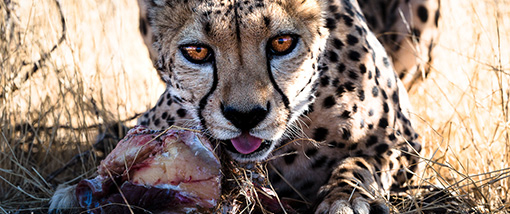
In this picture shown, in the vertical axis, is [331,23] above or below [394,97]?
above

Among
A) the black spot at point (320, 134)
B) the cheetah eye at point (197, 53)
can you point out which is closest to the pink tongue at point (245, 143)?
the cheetah eye at point (197, 53)

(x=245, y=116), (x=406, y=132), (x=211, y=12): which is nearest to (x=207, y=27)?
(x=211, y=12)

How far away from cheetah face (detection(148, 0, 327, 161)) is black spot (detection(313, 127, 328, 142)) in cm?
20

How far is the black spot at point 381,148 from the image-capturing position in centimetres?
251

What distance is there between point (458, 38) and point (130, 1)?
7.81 feet

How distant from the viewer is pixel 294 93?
85.0 inches

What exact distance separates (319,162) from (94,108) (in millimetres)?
1357

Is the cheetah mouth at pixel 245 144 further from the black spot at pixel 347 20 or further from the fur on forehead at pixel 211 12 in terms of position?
the black spot at pixel 347 20

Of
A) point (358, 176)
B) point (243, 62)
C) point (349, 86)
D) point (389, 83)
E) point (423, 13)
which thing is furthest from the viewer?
point (423, 13)

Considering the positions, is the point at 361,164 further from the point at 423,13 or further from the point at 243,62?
the point at 423,13

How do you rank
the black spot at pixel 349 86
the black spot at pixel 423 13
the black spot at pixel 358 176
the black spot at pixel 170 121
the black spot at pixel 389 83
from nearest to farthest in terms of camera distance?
the black spot at pixel 358 176 → the black spot at pixel 349 86 → the black spot at pixel 170 121 → the black spot at pixel 389 83 → the black spot at pixel 423 13

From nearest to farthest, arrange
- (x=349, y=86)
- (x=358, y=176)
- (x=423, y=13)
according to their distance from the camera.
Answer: (x=358, y=176), (x=349, y=86), (x=423, y=13)

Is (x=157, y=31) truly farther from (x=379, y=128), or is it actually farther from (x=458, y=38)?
(x=458, y=38)

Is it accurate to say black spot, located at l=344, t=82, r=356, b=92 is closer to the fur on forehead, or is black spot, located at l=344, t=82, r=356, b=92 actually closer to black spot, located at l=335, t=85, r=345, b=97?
black spot, located at l=335, t=85, r=345, b=97
